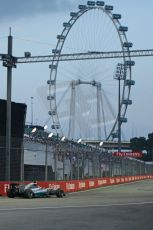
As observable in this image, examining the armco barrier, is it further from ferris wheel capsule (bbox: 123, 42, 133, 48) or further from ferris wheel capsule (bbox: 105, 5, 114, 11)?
ferris wheel capsule (bbox: 105, 5, 114, 11)

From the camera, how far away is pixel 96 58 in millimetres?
80125

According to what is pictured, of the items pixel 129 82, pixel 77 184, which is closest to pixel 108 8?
pixel 129 82

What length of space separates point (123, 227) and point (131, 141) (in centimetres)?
17457

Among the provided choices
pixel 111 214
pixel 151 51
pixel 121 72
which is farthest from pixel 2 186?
pixel 121 72

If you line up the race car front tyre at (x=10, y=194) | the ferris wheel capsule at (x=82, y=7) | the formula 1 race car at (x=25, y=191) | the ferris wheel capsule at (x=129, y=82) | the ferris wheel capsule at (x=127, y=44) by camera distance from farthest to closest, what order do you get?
the ferris wheel capsule at (x=129, y=82) → the ferris wheel capsule at (x=127, y=44) → the ferris wheel capsule at (x=82, y=7) → the race car front tyre at (x=10, y=194) → the formula 1 race car at (x=25, y=191)

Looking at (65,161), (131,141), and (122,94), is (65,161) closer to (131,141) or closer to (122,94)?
(122,94)

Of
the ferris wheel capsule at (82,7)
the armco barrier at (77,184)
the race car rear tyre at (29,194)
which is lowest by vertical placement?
the race car rear tyre at (29,194)

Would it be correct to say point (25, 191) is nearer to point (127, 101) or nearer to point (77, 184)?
point (77, 184)

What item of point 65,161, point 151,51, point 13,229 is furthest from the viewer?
point 151,51

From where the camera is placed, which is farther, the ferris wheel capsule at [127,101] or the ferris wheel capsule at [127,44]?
the ferris wheel capsule at [127,101]

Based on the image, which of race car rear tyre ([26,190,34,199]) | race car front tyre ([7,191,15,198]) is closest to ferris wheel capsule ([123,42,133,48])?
race car front tyre ([7,191,15,198])

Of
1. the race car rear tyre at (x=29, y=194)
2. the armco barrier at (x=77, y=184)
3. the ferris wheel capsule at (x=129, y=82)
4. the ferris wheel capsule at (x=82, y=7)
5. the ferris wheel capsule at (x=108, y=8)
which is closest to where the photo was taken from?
the race car rear tyre at (x=29, y=194)

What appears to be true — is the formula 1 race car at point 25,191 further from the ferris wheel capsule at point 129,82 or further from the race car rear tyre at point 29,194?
the ferris wheel capsule at point 129,82

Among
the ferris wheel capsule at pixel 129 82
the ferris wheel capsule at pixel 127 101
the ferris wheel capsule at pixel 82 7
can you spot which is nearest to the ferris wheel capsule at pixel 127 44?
the ferris wheel capsule at pixel 129 82
